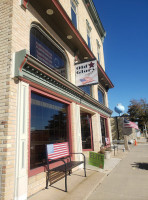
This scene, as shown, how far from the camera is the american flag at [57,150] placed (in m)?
5.11

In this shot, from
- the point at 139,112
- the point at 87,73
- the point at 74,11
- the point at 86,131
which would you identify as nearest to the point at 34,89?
Result: the point at 87,73

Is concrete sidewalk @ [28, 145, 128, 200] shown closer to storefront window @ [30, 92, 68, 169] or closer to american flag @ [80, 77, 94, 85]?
storefront window @ [30, 92, 68, 169]

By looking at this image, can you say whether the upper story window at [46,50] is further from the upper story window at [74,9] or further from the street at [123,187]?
the street at [123,187]

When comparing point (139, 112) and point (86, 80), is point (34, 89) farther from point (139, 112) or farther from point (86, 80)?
point (139, 112)

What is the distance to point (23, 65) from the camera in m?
4.17

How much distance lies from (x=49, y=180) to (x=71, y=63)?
574 cm

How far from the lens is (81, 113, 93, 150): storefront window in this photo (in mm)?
10766

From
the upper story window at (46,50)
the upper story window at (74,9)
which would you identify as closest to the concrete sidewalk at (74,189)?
the upper story window at (46,50)

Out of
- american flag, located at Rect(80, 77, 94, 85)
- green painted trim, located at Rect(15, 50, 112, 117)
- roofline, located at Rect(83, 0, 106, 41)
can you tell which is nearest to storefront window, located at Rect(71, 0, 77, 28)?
roofline, located at Rect(83, 0, 106, 41)

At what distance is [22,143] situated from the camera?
3.95 metres

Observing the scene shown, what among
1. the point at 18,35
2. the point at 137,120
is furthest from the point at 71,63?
the point at 137,120

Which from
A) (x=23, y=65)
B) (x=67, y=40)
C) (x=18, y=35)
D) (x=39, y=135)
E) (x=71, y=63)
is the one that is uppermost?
→ (x=67, y=40)

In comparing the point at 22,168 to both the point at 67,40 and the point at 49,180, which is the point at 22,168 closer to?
the point at 49,180

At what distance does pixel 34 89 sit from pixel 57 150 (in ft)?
7.80
